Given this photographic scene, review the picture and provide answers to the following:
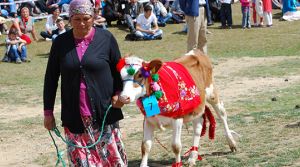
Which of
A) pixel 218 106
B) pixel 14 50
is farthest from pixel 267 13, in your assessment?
pixel 218 106

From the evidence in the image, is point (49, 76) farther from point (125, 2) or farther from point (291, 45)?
point (125, 2)

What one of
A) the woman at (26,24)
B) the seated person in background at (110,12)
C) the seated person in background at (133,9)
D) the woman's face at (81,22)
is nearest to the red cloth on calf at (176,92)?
the woman's face at (81,22)

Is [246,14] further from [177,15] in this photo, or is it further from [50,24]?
[50,24]

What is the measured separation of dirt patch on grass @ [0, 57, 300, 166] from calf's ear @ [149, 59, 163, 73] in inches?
82.0

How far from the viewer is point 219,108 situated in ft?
29.9

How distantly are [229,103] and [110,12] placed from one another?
12.6 metres

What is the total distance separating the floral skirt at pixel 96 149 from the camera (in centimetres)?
619

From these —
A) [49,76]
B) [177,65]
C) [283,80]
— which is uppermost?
[49,76]

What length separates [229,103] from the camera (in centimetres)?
1230

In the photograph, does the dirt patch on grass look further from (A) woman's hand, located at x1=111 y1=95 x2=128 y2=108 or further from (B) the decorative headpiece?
(B) the decorative headpiece

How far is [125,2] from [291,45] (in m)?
6.50

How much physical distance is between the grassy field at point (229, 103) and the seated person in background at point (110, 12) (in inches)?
49.6

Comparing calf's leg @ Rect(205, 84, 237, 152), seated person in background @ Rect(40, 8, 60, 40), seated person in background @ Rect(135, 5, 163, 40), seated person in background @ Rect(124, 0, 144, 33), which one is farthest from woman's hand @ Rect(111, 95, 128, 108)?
seated person in background @ Rect(124, 0, 144, 33)

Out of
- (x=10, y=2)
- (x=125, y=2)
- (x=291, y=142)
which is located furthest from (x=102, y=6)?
(x=291, y=142)
